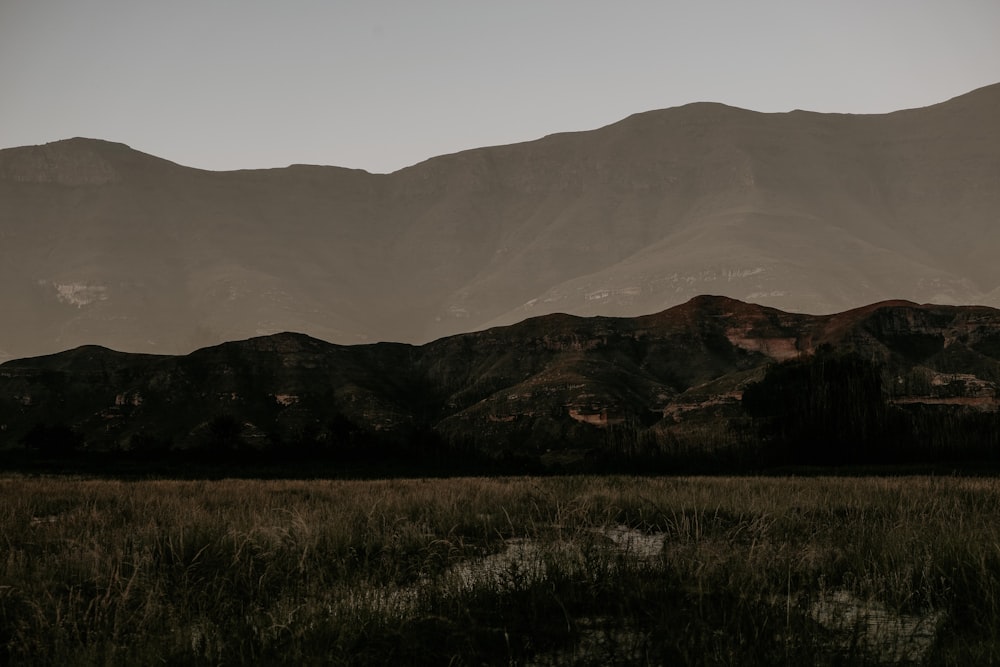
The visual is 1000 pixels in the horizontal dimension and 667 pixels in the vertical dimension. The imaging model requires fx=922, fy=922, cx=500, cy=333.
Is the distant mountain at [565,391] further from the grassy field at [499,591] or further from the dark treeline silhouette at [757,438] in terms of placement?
the grassy field at [499,591]

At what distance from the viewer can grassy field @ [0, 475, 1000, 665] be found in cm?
827

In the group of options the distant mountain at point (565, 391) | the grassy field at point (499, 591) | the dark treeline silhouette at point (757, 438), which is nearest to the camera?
the grassy field at point (499, 591)

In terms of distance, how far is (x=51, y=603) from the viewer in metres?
9.57

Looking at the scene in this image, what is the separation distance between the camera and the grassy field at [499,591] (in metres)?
8.27

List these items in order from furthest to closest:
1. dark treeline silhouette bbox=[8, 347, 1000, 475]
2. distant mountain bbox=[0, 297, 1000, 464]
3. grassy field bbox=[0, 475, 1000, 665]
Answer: distant mountain bbox=[0, 297, 1000, 464] → dark treeline silhouette bbox=[8, 347, 1000, 475] → grassy field bbox=[0, 475, 1000, 665]

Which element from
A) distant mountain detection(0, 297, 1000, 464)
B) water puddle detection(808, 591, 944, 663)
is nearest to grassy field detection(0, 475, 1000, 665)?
water puddle detection(808, 591, 944, 663)

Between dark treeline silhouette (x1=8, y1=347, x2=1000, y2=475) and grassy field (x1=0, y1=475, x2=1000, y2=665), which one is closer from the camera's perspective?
grassy field (x1=0, y1=475, x2=1000, y2=665)

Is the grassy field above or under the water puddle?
above

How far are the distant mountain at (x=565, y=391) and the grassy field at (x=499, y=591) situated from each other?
98.0 m

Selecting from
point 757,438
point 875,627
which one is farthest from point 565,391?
point 875,627

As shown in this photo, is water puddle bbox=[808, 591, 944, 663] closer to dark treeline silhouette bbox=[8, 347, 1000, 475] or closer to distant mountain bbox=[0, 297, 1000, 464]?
dark treeline silhouette bbox=[8, 347, 1000, 475]

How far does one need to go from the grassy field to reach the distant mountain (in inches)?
3857

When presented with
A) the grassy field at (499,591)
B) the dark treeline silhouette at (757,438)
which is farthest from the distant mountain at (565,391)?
the grassy field at (499,591)

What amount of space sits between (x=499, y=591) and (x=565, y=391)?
153493 mm
